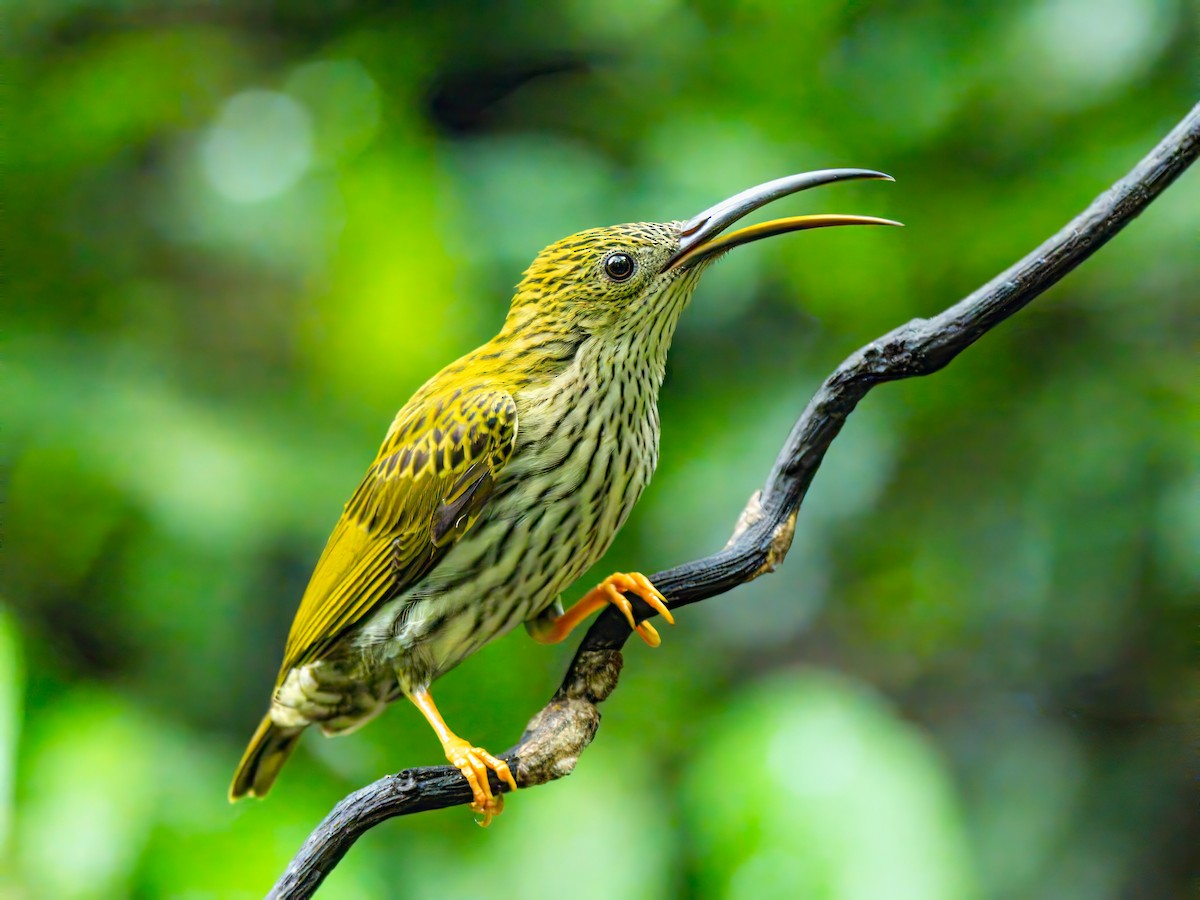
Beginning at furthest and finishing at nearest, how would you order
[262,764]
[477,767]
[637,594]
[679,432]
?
[679,432] < [262,764] < [637,594] < [477,767]

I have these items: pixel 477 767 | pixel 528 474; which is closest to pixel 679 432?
pixel 528 474

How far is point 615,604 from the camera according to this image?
5.30ft

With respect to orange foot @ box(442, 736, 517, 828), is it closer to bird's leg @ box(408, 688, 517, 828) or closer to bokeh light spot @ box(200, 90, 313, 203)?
Result: bird's leg @ box(408, 688, 517, 828)

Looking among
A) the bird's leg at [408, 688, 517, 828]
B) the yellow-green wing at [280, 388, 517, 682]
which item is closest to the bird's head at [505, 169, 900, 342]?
the yellow-green wing at [280, 388, 517, 682]

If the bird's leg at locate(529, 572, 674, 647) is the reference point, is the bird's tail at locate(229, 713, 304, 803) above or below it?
below

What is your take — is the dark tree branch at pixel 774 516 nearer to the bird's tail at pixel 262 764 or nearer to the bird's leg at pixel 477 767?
the bird's leg at pixel 477 767

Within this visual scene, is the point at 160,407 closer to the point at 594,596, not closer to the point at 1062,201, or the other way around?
the point at 594,596

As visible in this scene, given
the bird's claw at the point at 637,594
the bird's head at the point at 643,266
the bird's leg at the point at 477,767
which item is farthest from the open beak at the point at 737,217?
the bird's leg at the point at 477,767

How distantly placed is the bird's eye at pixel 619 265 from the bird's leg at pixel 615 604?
0.48 meters

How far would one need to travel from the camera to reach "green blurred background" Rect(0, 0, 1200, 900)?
2.37 meters

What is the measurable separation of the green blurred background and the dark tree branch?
845mm

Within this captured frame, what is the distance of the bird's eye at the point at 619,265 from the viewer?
5.31 ft

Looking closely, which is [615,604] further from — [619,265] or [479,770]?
[619,265]

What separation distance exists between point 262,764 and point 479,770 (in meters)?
0.66
